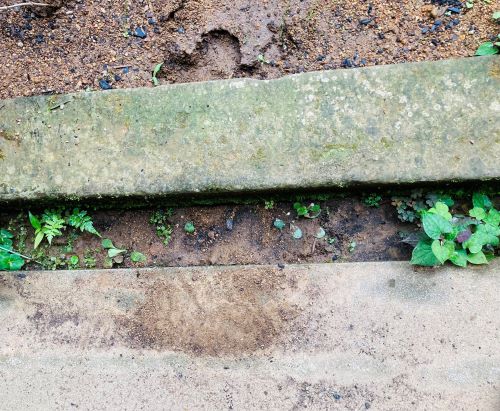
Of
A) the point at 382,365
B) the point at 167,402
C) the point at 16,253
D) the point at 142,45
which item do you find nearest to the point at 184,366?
the point at 167,402

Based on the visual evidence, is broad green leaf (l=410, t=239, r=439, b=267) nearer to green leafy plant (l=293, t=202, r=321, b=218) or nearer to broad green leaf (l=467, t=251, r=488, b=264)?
broad green leaf (l=467, t=251, r=488, b=264)

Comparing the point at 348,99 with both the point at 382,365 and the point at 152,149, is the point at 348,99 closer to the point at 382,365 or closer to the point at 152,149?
the point at 152,149

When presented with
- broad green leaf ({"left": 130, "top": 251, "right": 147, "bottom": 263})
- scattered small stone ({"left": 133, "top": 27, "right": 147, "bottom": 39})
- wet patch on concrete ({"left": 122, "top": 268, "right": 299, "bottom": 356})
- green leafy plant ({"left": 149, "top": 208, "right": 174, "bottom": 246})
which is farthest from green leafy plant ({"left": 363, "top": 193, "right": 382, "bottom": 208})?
scattered small stone ({"left": 133, "top": 27, "right": 147, "bottom": 39})

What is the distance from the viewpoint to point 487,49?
2.24 m

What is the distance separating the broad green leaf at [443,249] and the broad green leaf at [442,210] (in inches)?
4.0

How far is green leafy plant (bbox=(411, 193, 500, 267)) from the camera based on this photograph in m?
2.08

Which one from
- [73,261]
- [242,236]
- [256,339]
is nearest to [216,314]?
[256,339]

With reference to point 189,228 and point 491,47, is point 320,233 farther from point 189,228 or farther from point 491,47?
point 491,47

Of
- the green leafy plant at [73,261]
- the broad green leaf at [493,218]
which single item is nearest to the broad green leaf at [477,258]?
the broad green leaf at [493,218]

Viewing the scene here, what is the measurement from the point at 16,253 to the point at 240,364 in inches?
46.0

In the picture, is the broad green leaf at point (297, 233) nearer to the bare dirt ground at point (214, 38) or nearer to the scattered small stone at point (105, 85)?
the bare dirt ground at point (214, 38)

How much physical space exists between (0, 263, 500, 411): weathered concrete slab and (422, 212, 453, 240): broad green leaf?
0.17m

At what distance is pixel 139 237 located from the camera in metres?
2.43

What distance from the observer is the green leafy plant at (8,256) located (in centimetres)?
241
